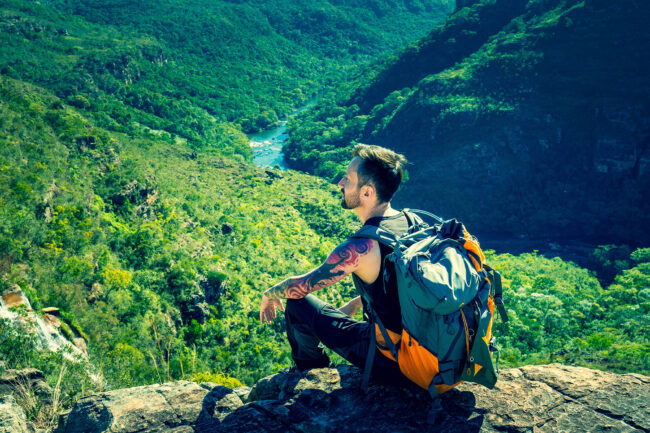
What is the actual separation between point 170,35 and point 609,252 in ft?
305

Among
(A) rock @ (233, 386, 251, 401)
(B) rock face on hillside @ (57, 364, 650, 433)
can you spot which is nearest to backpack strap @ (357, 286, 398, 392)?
(B) rock face on hillside @ (57, 364, 650, 433)

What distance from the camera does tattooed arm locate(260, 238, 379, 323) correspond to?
3.02 m

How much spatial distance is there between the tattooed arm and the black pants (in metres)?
0.19

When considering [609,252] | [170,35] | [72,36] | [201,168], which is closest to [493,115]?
[609,252]

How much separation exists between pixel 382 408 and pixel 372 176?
1.73m

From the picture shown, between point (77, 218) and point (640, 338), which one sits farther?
point (77, 218)

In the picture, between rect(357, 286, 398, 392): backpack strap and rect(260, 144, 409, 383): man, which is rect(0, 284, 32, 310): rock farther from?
rect(357, 286, 398, 392): backpack strap

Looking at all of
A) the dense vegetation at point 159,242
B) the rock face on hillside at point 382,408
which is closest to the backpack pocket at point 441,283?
the rock face on hillside at point 382,408

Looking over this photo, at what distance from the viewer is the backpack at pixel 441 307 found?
8.77ft

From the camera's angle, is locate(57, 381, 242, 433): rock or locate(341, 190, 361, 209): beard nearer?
locate(57, 381, 242, 433): rock

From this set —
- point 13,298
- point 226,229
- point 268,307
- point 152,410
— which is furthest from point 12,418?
point 226,229

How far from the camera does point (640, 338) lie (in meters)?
13.9

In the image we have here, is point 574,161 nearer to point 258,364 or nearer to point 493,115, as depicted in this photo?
point 493,115

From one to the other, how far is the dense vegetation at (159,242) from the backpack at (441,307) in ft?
8.59
